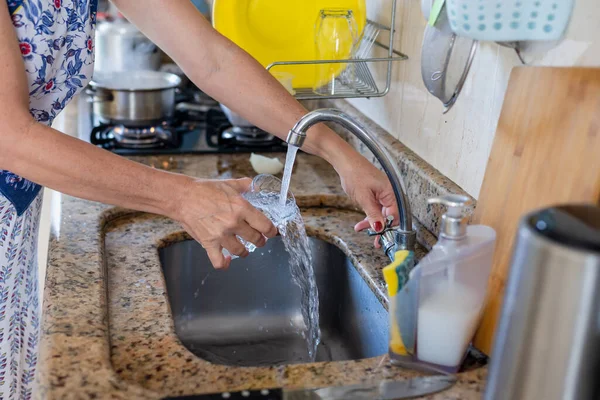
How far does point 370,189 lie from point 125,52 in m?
1.60

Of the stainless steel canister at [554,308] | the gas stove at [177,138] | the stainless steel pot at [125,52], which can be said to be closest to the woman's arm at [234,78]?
the gas stove at [177,138]

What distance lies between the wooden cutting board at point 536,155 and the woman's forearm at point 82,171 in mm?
431

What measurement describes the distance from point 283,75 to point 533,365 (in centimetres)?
102

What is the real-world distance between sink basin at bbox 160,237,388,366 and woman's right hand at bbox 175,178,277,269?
0.99ft

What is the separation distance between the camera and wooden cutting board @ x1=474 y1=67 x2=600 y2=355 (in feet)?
2.64

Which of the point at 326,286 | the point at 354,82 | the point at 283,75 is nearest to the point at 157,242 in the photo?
the point at 326,286

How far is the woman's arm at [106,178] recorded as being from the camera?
0.93 meters

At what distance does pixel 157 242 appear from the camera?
131cm

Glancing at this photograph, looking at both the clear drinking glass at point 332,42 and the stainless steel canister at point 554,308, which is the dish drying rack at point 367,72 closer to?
the clear drinking glass at point 332,42

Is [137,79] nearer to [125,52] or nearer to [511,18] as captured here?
[125,52]

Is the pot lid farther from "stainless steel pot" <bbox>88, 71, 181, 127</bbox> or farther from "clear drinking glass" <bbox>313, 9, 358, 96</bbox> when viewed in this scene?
"clear drinking glass" <bbox>313, 9, 358, 96</bbox>

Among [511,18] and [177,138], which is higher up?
[511,18]

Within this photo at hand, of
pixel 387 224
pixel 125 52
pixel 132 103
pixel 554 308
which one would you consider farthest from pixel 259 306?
pixel 125 52

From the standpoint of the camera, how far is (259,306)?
144 cm
